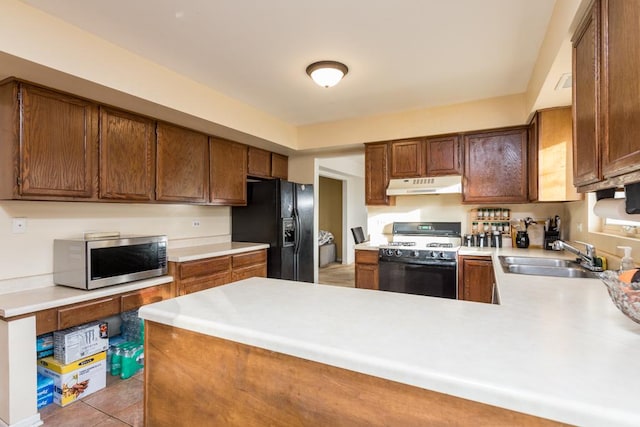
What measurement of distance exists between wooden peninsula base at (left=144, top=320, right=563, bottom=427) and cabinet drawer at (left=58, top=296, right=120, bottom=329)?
4.34ft

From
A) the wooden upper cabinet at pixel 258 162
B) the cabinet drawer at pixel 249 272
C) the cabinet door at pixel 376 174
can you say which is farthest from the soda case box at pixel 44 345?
the cabinet door at pixel 376 174

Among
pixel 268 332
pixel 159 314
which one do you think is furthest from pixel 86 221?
pixel 268 332

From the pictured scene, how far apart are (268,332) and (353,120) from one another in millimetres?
3511

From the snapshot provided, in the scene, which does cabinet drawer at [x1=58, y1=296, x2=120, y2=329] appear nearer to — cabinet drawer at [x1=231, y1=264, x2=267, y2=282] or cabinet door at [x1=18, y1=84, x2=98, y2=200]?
cabinet door at [x1=18, y1=84, x2=98, y2=200]

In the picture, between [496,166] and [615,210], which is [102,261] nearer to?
[615,210]

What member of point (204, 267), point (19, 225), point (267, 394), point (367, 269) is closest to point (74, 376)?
point (19, 225)

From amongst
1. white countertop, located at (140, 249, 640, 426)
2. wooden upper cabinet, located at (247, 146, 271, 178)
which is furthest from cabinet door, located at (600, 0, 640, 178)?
wooden upper cabinet, located at (247, 146, 271, 178)

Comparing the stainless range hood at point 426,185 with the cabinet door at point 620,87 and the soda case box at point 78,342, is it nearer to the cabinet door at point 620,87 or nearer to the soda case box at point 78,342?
the cabinet door at point 620,87

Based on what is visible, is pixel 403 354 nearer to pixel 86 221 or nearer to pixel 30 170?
pixel 30 170

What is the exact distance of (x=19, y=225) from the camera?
241 centimetres

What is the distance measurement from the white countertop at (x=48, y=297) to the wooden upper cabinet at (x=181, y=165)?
0.94 m

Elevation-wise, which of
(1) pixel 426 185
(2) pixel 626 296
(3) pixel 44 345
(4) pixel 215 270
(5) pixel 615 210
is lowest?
(3) pixel 44 345

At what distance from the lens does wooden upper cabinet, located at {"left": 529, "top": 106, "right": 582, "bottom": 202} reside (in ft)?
9.19

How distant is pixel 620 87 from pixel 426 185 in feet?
8.36
